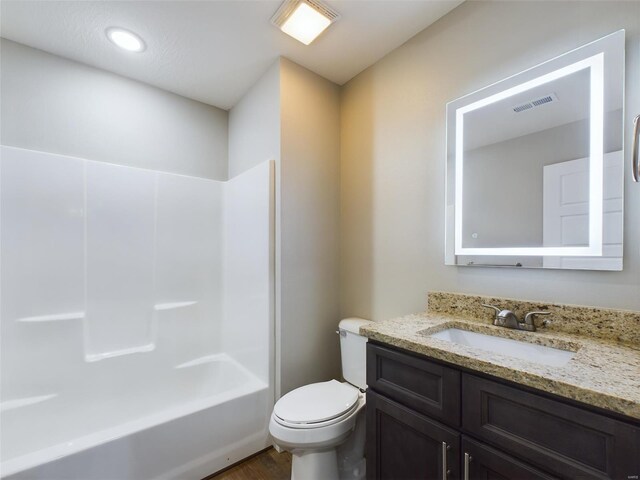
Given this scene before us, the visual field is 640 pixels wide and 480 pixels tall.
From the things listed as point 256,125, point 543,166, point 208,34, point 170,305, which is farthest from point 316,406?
point 208,34

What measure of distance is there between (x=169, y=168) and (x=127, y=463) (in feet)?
6.33

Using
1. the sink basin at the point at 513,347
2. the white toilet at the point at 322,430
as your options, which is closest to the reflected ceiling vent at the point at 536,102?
the sink basin at the point at 513,347

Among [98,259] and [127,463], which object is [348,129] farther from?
[127,463]

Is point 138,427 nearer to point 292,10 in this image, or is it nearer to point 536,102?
point 292,10

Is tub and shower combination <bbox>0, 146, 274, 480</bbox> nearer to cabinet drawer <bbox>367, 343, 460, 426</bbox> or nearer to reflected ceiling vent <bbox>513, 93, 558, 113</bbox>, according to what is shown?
cabinet drawer <bbox>367, 343, 460, 426</bbox>

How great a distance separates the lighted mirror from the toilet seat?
0.90 m

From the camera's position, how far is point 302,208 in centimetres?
194

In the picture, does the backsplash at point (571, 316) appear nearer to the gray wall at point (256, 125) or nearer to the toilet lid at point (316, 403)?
the toilet lid at point (316, 403)

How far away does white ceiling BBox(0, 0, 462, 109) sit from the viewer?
1.51m

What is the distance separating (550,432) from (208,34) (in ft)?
7.64

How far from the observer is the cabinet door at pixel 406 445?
3.13 ft

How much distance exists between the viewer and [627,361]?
A: 0.85 meters

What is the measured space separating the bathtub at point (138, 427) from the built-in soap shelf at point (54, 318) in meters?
0.38

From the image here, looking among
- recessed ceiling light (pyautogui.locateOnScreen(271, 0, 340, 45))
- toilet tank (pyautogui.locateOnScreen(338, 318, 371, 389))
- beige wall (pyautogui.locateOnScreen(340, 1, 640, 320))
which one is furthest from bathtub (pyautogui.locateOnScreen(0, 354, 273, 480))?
recessed ceiling light (pyautogui.locateOnScreen(271, 0, 340, 45))
